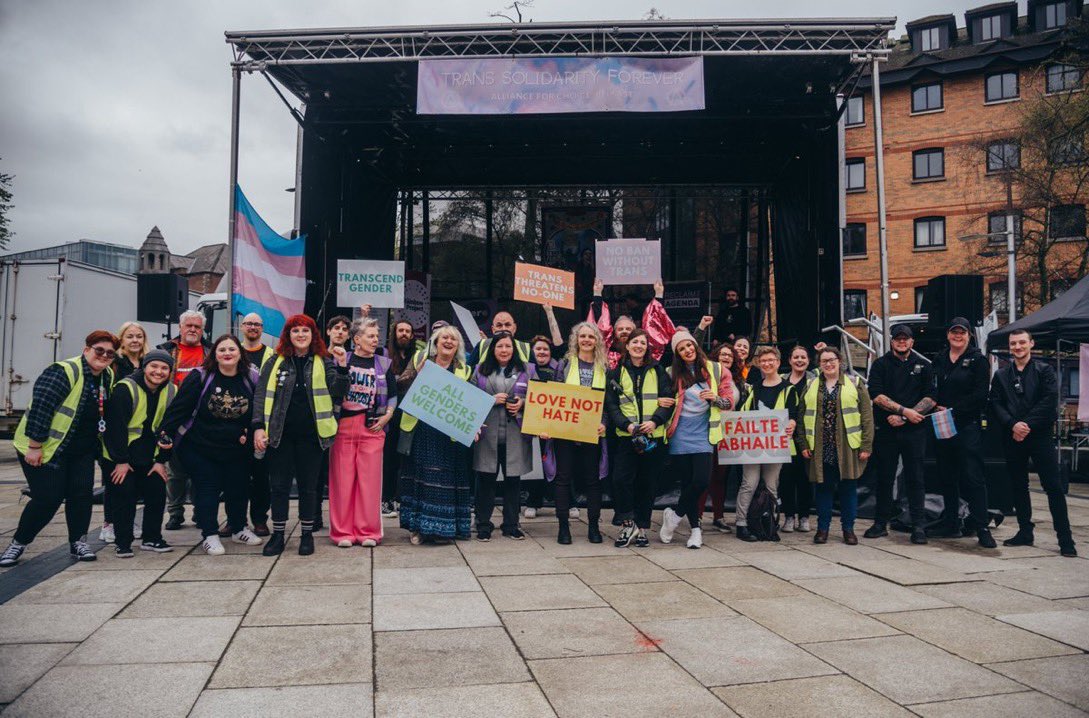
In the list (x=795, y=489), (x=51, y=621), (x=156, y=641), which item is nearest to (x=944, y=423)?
(x=795, y=489)

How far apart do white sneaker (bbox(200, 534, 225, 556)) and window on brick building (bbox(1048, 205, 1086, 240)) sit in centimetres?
2690

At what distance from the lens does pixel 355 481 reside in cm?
669

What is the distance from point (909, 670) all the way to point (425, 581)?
10.1 ft

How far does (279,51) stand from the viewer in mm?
9250

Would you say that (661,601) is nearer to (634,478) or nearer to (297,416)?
(634,478)

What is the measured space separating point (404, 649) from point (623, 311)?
978 cm

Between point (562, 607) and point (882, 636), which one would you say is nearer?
point (882, 636)

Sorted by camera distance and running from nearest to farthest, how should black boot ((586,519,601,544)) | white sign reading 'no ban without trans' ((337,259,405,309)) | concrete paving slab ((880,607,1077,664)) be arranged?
concrete paving slab ((880,607,1077,664)) → black boot ((586,519,601,544)) → white sign reading 'no ban without trans' ((337,259,405,309))

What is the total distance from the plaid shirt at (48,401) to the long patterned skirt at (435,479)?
2503 mm

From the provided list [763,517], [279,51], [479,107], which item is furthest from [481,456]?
[279,51]

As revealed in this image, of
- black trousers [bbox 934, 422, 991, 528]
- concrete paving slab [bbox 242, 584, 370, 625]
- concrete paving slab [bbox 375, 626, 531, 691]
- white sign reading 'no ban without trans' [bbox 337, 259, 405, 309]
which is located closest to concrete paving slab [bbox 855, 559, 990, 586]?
black trousers [bbox 934, 422, 991, 528]

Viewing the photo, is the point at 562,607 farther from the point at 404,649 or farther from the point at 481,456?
the point at 481,456

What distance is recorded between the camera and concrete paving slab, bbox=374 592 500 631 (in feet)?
14.9

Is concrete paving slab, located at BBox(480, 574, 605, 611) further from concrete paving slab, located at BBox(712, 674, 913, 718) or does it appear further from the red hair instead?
the red hair
